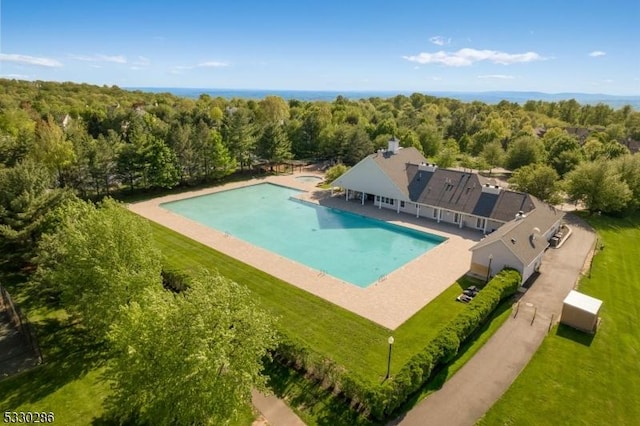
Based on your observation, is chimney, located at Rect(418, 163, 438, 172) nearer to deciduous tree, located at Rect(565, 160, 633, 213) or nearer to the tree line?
the tree line

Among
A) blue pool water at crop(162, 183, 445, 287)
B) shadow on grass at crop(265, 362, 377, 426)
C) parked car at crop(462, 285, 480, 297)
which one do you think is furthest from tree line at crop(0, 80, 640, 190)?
parked car at crop(462, 285, 480, 297)

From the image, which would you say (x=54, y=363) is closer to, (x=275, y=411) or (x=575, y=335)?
(x=275, y=411)

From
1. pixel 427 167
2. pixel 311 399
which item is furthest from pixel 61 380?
pixel 427 167

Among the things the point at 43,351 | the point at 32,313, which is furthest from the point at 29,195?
the point at 43,351

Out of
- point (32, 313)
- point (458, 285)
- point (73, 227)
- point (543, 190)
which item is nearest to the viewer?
point (73, 227)

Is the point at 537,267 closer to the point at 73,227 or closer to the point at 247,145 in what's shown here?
the point at 73,227
